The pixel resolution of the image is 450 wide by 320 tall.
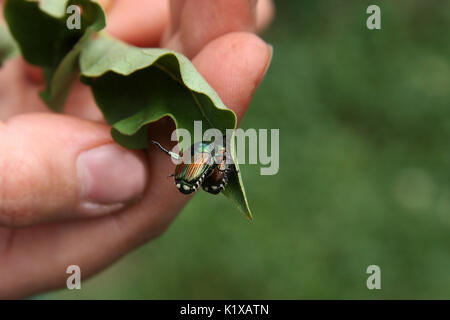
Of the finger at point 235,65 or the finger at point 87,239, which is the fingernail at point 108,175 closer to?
the finger at point 87,239

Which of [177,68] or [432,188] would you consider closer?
[177,68]

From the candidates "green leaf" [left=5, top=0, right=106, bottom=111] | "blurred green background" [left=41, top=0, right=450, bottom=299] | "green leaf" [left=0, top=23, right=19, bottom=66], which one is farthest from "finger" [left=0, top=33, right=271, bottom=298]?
"blurred green background" [left=41, top=0, right=450, bottom=299]

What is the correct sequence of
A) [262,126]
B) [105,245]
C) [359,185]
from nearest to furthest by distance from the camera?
[105,245] → [359,185] → [262,126]

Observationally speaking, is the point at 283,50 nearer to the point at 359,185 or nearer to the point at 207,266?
the point at 359,185

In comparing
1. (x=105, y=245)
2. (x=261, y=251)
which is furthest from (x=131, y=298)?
(x=105, y=245)


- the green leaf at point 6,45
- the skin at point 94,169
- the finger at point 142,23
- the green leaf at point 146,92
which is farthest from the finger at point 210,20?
the green leaf at point 6,45

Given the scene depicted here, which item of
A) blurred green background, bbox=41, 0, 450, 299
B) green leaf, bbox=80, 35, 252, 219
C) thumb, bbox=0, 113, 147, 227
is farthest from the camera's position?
blurred green background, bbox=41, 0, 450, 299

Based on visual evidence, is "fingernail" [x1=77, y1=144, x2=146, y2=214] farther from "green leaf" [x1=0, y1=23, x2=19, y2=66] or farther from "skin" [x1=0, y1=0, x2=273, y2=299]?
"green leaf" [x1=0, y1=23, x2=19, y2=66]
